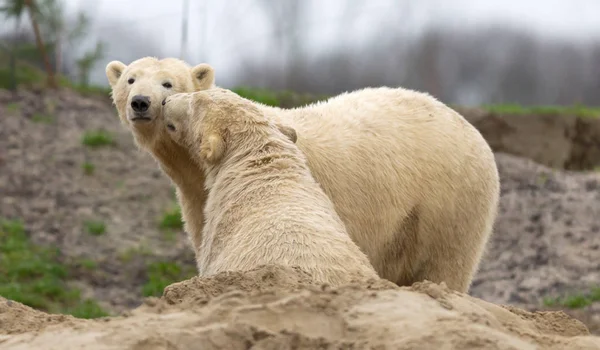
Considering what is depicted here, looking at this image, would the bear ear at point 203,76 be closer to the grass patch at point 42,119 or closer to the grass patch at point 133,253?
the grass patch at point 133,253

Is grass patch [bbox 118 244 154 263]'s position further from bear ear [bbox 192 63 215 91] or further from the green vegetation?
the green vegetation

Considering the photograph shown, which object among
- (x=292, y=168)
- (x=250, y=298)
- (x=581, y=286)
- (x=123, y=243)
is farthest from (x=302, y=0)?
(x=250, y=298)

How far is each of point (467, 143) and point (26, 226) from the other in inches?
230

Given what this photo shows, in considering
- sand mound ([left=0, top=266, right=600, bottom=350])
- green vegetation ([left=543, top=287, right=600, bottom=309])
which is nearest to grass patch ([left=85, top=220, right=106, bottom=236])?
green vegetation ([left=543, top=287, right=600, bottom=309])

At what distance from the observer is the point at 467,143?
21.4 ft

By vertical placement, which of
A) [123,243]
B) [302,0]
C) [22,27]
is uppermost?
[302,0]

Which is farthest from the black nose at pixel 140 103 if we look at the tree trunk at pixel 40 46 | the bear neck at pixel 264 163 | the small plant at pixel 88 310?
the tree trunk at pixel 40 46

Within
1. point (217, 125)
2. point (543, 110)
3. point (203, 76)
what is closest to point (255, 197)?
point (217, 125)

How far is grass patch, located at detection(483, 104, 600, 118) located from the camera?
13164 mm

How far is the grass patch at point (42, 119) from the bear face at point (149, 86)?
6.14 m

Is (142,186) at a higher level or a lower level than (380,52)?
lower

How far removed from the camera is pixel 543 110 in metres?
13.3

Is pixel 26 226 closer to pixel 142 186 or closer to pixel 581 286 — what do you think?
pixel 142 186

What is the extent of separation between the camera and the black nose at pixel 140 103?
19.5 ft
